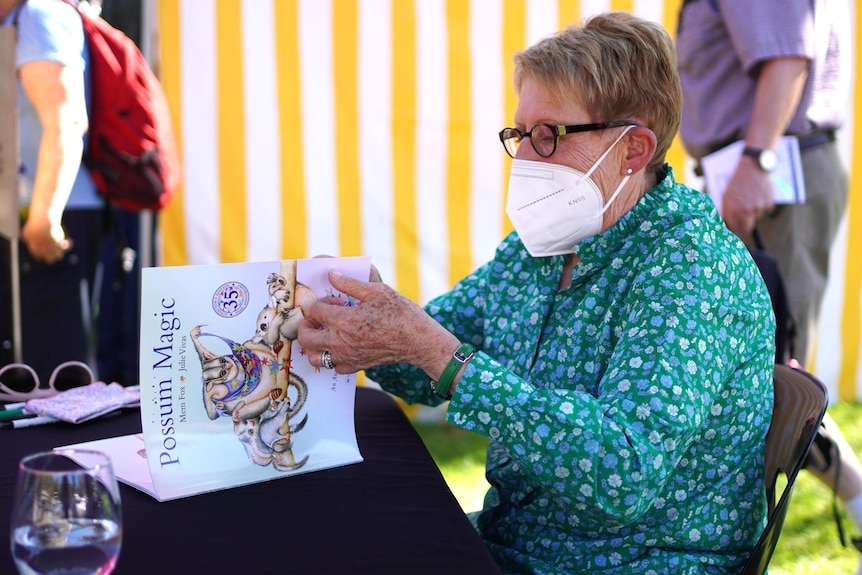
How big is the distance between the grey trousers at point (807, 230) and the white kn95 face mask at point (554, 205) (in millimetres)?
1821

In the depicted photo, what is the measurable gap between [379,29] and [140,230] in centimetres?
137

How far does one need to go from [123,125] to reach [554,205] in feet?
7.12

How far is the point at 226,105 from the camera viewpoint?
385 cm

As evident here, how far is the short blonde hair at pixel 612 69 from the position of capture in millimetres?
1418

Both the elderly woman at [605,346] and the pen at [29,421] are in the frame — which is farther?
the pen at [29,421]

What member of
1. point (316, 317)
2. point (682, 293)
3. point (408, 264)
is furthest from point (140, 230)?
point (682, 293)

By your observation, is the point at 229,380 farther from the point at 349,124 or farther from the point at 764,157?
the point at 349,124

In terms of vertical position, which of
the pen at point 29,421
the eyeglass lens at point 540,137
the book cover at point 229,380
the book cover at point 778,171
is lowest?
the pen at point 29,421

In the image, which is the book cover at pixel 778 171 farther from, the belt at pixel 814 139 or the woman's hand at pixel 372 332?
the woman's hand at pixel 372 332

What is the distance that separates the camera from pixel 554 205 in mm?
1521

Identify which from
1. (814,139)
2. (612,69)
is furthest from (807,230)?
(612,69)

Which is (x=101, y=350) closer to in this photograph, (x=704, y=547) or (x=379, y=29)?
(x=379, y=29)

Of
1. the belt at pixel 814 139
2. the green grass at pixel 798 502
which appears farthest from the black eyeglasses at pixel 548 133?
the belt at pixel 814 139

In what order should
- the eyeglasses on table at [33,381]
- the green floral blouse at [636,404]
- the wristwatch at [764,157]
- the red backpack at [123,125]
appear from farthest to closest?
the red backpack at [123,125] < the wristwatch at [764,157] < the eyeglasses on table at [33,381] < the green floral blouse at [636,404]
